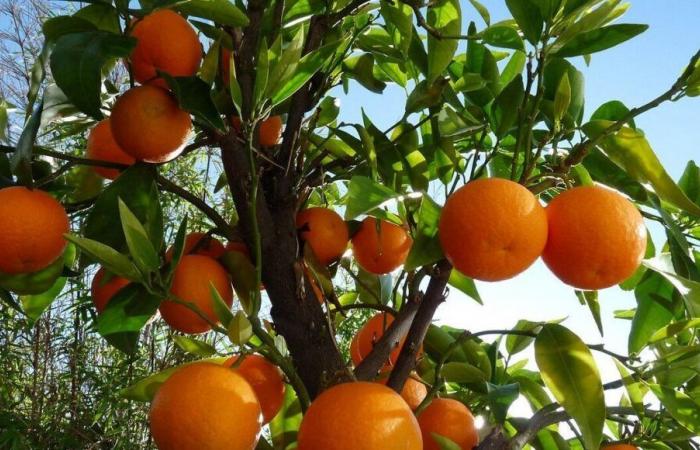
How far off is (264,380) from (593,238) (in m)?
0.37

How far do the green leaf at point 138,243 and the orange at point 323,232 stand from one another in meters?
0.22

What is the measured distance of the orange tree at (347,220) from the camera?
583 mm

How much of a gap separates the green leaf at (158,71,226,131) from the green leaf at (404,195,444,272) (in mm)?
210

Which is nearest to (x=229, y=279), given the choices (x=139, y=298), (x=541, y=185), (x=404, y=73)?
(x=139, y=298)

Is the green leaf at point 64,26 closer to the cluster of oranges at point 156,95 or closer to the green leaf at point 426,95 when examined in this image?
the cluster of oranges at point 156,95

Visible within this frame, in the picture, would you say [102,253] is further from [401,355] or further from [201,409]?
[401,355]

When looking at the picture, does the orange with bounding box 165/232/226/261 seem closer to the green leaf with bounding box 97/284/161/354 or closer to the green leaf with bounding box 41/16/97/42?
the green leaf with bounding box 97/284/161/354

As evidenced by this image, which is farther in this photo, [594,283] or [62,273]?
[62,273]

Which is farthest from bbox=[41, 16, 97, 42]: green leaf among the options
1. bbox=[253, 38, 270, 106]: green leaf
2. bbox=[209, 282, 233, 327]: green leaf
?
bbox=[209, 282, 233, 327]: green leaf

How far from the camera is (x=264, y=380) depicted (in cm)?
74

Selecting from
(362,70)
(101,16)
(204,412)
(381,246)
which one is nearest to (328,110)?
(362,70)

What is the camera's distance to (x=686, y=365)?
0.75 m

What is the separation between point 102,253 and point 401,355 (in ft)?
1.06

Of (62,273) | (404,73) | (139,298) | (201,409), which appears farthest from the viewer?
(404,73)
